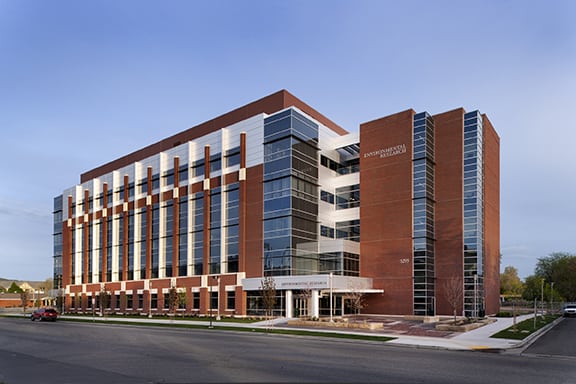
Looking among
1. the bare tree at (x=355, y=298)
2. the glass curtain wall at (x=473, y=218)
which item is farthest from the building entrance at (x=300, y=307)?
the glass curtain wall at (x=473, y=218)

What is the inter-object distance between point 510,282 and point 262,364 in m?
140

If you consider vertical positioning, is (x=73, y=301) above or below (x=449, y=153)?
below

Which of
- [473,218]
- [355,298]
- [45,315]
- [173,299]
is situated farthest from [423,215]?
[45,315]

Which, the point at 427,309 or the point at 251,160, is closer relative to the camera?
the point at 427,309

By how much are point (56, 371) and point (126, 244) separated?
59780 mm

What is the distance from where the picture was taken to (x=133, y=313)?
67875 mm

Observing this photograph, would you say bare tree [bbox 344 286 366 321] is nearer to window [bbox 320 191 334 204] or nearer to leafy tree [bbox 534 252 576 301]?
window [bbox 320 191 334 204]

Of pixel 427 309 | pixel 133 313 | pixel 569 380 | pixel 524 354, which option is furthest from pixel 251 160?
pixel 569 380

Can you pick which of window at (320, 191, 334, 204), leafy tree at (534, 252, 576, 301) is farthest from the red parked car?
leafy tree at (534, 252, 576, 301)

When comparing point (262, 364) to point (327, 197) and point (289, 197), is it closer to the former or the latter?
point (289, 197)

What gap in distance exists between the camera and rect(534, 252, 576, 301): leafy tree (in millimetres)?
93844

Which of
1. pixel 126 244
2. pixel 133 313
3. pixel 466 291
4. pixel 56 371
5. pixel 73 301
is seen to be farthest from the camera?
pixel 73 301

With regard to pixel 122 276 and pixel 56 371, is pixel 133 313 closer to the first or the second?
pixel 122 276

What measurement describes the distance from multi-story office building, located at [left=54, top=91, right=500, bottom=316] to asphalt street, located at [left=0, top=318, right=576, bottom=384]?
24.3 metres
